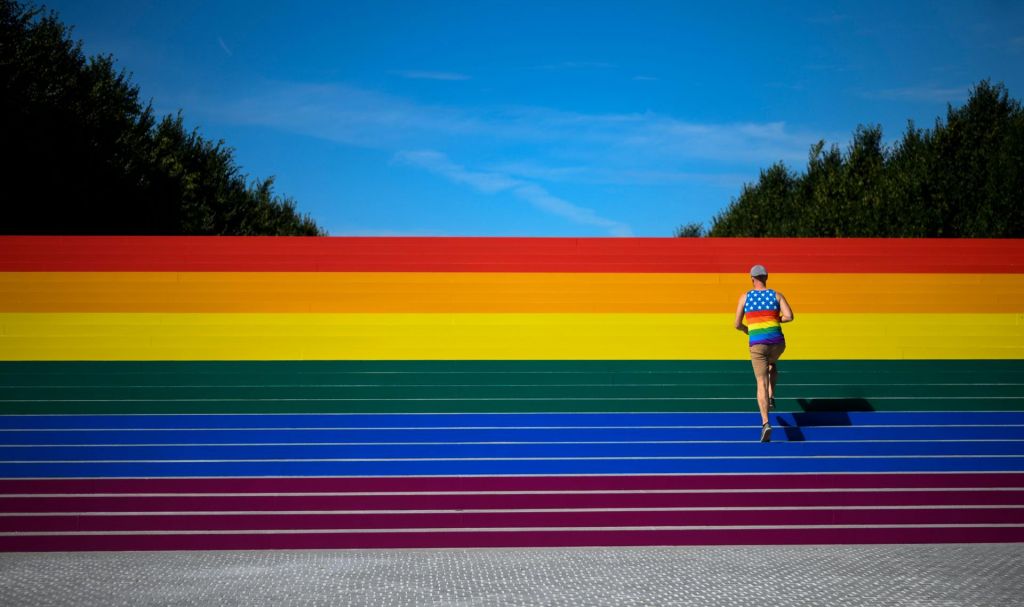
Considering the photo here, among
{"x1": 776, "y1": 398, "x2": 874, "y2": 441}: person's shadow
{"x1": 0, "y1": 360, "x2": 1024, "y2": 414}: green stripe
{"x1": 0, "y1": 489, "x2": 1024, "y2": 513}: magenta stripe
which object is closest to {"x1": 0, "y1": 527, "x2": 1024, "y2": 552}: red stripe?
{"x1": 0, "y1": 489, "x2": 1024, "y2": 513}: magenta stripe

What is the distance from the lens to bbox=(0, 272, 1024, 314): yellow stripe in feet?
28.3

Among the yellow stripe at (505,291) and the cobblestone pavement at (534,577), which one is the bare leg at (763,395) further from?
the yellow stripe at (505,291)

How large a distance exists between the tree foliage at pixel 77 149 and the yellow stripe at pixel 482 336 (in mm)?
13033

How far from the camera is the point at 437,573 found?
543 centimetres

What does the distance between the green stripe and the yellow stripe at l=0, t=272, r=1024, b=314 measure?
1.94 ft

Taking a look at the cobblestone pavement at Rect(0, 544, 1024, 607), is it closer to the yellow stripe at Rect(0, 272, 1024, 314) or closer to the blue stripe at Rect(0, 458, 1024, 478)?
the blue stripe at Rect(0, 458, 1024, 478)

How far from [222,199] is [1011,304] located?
30017 mm

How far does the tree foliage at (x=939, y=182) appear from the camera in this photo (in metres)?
22.5

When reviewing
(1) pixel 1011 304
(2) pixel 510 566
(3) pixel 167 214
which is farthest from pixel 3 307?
(3) pixel 167 214

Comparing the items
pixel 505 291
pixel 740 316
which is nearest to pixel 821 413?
pixel 740 316

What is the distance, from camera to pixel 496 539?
642cm

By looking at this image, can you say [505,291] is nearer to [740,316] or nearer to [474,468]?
[474,468]

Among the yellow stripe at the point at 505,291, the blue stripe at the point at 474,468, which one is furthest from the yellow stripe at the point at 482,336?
the blue stripe at the point at 474,468

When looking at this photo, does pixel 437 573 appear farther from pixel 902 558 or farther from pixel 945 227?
pixel 945 227
